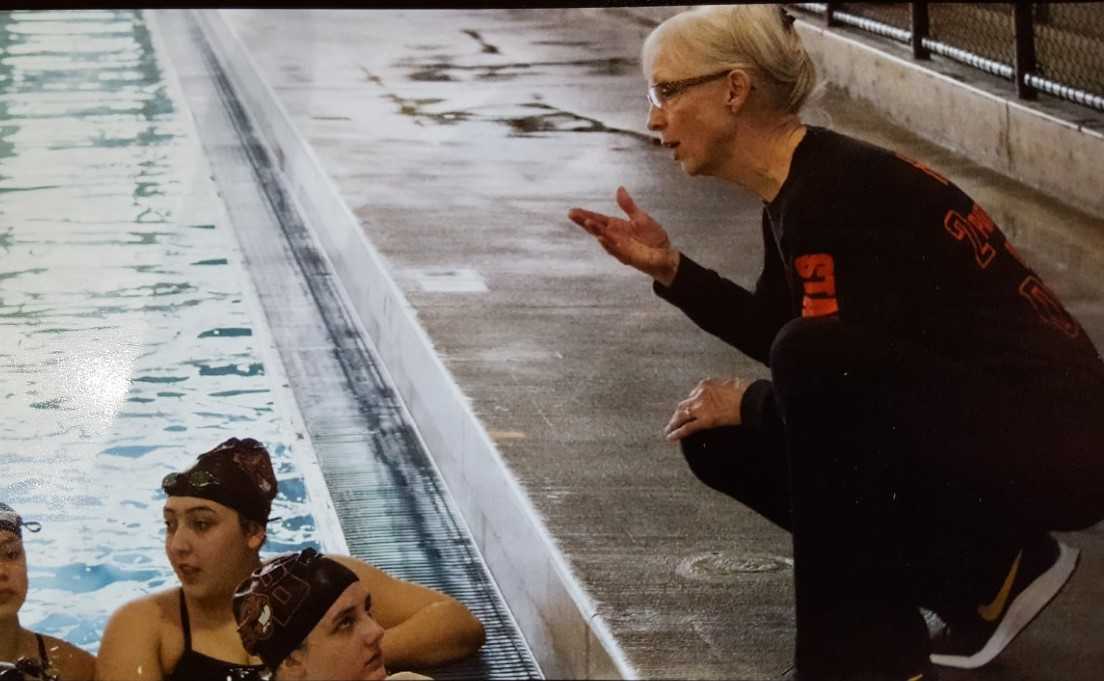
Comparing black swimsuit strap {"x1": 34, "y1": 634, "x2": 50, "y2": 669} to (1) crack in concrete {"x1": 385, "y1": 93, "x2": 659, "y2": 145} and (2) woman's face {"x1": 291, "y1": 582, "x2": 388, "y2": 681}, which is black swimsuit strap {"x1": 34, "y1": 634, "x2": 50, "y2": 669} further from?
(1) crack in concrete {"x1": 385, "y1": 93, "x2": 659, "y2": 145}

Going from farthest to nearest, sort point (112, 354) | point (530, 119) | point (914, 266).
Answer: point (530, 119) → point (112, 354) → point (914, 266)

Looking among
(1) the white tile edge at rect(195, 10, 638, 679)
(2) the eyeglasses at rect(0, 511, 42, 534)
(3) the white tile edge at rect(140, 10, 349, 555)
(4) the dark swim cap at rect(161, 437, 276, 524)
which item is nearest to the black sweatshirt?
(1) the white tile edge at rect(195, 10, 638, 679)

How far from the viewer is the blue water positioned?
3.18m

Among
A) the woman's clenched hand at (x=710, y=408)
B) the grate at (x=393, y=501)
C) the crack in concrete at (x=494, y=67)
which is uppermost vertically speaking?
the woman's clenched hand at (x=710, y=408)

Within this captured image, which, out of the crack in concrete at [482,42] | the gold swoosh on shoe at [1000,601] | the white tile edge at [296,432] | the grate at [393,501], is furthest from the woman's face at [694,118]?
the crack in concrete at [482,42]

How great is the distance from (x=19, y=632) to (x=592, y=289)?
2538 millimetres

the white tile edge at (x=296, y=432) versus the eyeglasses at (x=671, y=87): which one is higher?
the eyeglasses at (x=671, y=87)

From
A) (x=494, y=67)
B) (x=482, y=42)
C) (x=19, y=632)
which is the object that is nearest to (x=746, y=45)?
(x=19, y=632)

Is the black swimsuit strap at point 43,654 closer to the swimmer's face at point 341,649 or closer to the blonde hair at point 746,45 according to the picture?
the swimmer's face at point 341,649

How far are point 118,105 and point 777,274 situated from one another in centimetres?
863

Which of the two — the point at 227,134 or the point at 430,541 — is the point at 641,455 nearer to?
the point at 430,541

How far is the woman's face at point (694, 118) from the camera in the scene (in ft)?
8.62

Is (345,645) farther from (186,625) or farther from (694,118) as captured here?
(694,118)

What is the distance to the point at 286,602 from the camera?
268 cm
